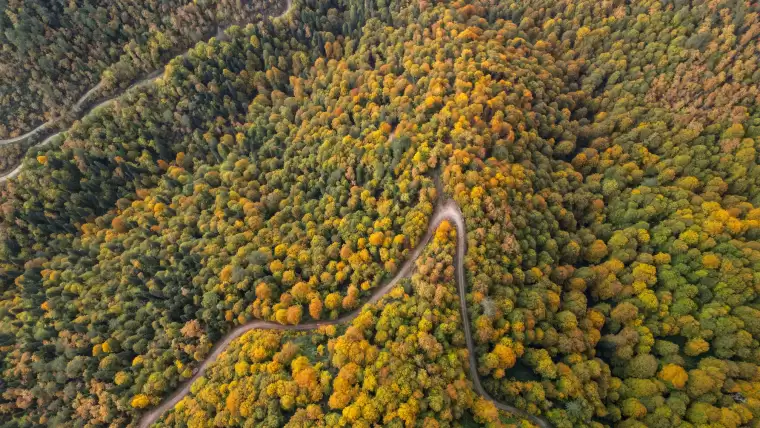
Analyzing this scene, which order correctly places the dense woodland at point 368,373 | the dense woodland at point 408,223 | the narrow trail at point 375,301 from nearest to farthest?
1. the dense woodland at point 368,373
2. the dense woodland at point 408,223
3. the narrow trail at point 375,301

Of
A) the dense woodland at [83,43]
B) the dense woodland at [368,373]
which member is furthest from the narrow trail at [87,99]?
the dense woodland at [368,373]

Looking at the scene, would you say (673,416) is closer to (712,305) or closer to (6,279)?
(712,305)

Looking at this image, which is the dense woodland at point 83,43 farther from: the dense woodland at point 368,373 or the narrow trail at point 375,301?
the dense woodland at point 368,373

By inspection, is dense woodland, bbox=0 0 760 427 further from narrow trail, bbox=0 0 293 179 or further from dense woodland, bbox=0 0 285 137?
dense woodland, bbox=0 0 285 137

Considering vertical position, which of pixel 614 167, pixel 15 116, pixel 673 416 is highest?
pixel 15 116

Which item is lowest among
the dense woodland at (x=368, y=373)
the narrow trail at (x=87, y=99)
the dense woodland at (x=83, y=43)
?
the dense woodland at (x=368, y=373)

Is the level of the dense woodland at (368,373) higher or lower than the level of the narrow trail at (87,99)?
lower

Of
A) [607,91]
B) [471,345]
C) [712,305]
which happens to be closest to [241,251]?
[471,345]

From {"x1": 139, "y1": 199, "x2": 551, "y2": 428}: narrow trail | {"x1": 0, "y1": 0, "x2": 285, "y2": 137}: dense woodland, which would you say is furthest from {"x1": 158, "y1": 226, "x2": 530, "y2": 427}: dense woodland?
{"x1": 0, "y1": 0, "x2": 285, "y2": 137}: dense woodland
